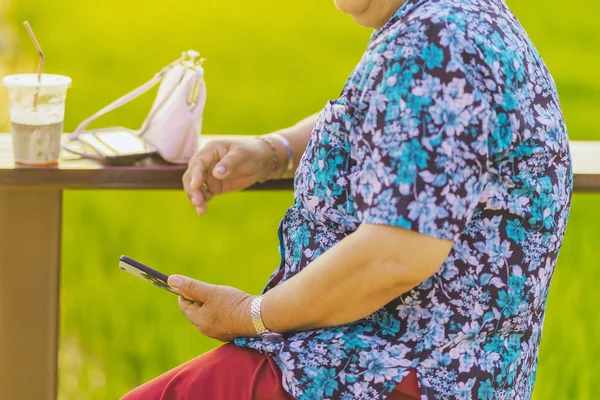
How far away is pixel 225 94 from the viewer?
4020 millimetres

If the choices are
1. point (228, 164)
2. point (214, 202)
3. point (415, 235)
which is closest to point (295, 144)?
point (228, 164)

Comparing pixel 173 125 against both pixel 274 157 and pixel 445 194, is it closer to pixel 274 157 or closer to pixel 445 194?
pixel 274 157

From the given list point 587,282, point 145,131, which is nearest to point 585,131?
point 587,282

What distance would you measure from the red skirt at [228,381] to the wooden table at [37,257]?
476 mm

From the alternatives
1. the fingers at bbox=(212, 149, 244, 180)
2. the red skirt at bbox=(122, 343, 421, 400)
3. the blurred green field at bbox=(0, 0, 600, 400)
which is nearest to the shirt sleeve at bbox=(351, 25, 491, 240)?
Answer: the red skirt at bbox=(122, 343, 421, 400)

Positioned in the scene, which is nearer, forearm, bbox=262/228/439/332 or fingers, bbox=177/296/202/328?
forearm, bbox=262/228/439/332

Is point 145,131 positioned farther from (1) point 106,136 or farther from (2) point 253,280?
(2) point 253,280

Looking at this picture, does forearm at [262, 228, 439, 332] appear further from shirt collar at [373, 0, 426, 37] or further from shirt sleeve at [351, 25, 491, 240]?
shirt collar at [373, 0, 426, 37]

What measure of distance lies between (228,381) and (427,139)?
1.92 ft

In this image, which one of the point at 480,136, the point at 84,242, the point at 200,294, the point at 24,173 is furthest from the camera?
the point at 84,242

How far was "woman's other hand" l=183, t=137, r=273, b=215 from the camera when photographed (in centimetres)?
199

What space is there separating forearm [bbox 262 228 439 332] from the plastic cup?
24.1 inches

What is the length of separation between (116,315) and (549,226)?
7.01 feet

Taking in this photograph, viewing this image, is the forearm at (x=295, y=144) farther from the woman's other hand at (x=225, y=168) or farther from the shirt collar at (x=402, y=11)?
the shirt collar at (x=402, y=11)
